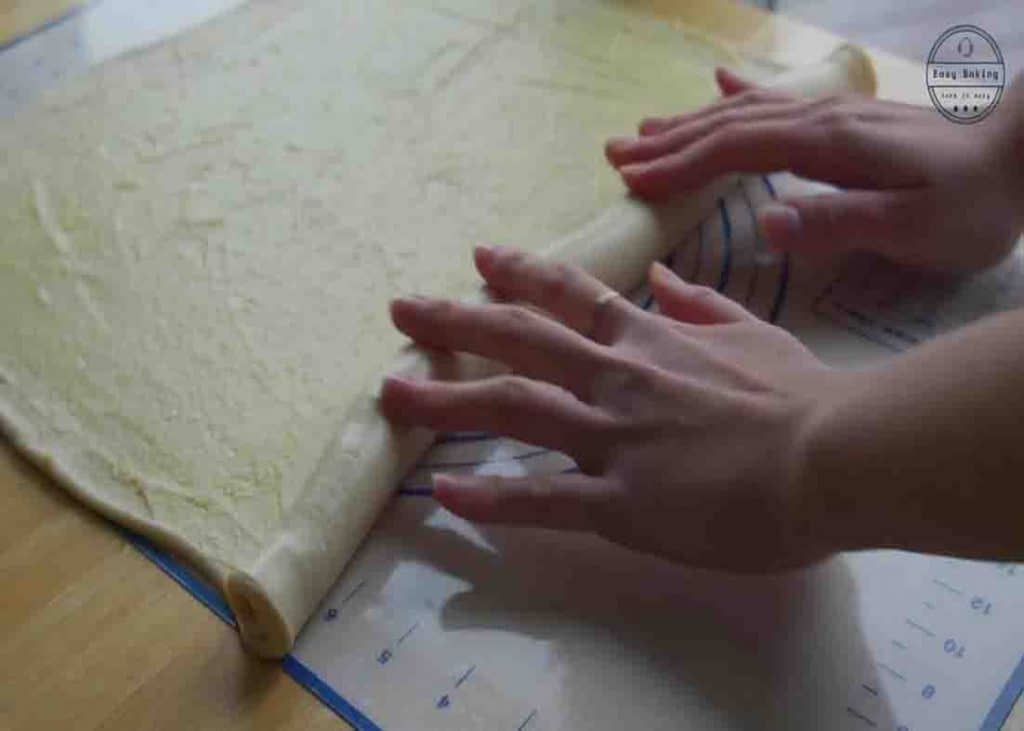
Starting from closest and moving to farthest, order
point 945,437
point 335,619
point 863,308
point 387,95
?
point 945,437 → point 335,619 → point 863,308 → point 387,95

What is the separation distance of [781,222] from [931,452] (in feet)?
1.09

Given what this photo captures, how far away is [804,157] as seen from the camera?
0.79 meters

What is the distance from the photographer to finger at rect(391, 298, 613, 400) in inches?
23.8

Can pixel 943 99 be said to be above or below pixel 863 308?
above

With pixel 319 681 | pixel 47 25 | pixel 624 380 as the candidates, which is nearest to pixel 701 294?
pixel 624 380

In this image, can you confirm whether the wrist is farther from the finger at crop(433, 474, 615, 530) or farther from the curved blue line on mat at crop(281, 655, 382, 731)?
the curved blue line on mat at crop(281, 655, 382, 731)

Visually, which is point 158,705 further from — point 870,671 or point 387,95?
point 387,95

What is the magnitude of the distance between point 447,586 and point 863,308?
15.2 inches

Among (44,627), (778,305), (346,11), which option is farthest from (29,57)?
(778,305)

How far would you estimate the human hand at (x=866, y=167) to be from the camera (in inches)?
28.2

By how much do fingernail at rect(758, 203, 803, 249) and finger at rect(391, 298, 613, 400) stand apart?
213mm

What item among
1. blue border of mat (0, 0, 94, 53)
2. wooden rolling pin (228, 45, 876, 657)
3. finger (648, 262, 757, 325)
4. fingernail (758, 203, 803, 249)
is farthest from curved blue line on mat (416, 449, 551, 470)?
blue border of mat (0, 0, 94, 53)

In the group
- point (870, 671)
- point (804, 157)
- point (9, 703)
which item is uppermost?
point (804, 157)

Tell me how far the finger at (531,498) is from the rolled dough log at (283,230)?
0.05m
